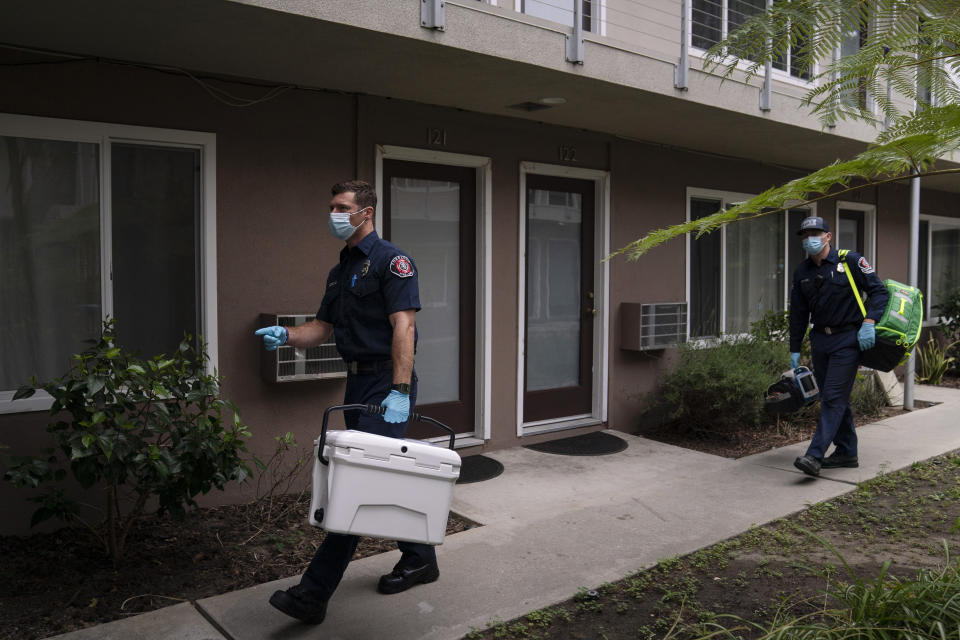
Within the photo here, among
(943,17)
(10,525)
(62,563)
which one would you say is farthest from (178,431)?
(943,17)

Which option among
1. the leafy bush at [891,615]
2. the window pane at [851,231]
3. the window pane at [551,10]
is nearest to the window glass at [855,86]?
the leafy bush at [891,615]

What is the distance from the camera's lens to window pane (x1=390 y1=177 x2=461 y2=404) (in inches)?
263

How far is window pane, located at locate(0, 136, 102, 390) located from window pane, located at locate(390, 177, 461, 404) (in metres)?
2.32

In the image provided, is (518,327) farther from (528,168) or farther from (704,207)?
(704,207)

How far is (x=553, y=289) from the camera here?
308 inches

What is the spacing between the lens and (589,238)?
798 centimetres

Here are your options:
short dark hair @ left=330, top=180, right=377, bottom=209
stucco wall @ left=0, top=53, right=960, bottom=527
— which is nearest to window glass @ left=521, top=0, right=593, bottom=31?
stucco wall @ left=0, top=53, right=960, bottom=527

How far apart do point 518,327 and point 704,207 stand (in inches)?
127

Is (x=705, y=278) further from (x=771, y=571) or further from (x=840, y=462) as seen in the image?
(x=771, y=571)

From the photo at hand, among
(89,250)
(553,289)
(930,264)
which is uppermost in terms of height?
(930,264)

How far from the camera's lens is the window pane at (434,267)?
6.69 m

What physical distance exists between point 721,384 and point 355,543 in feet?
15.2

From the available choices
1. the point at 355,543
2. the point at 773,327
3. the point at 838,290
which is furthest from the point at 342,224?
the point at 773,327

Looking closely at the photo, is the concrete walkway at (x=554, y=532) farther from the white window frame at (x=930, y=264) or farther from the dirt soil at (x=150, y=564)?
the white window frame at (x=930, y=264)
